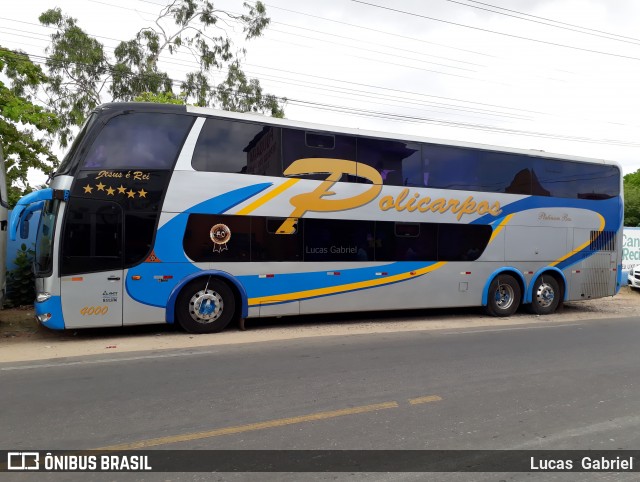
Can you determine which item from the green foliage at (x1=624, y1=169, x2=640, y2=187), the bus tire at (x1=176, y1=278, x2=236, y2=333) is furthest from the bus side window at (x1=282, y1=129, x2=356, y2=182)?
the green foliage at (x1=624, y1=169, x2=640, y2=187)

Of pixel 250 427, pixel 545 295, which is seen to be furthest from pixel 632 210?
pixel 250 427

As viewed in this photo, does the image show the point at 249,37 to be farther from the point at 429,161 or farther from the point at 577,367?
the point at 577,367

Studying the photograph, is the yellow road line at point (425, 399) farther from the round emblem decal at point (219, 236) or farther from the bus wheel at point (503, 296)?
the bus wheel at point (503, 296)

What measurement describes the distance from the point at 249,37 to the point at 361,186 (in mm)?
19655

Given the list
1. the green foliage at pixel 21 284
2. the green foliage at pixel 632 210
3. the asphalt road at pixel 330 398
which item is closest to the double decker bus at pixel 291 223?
the asphalt road at pixel 330 398

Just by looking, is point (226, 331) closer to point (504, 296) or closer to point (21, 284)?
point (21, 284)

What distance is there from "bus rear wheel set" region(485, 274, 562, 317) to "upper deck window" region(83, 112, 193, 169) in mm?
7935

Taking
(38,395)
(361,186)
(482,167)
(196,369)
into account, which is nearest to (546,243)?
(482,167)

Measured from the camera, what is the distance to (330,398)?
207 inches

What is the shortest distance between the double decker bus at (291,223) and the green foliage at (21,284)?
11.0 ft

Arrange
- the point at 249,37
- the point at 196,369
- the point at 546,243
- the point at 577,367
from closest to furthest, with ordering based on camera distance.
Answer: the point at 196,369
the point at 577,367
the point at 546,243
the point at 249,37

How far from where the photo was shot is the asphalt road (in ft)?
13.8

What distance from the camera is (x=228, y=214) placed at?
9086 mm

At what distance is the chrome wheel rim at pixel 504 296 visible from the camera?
12.0 meters
